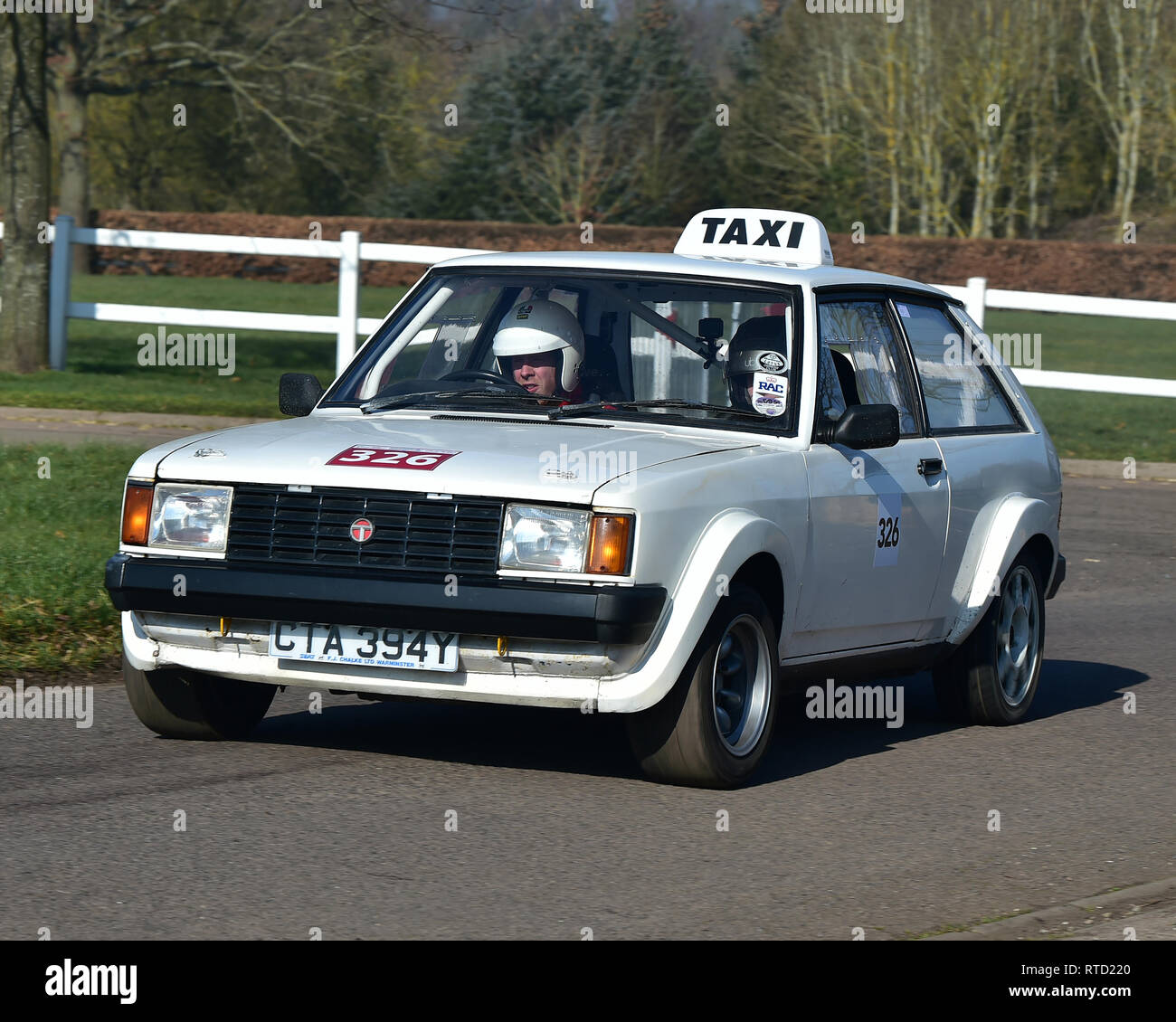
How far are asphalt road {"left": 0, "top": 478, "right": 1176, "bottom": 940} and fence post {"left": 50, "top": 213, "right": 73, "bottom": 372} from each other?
15096 millimetres

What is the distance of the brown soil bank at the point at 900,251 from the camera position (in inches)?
1902

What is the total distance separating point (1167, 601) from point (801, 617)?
5.71 m

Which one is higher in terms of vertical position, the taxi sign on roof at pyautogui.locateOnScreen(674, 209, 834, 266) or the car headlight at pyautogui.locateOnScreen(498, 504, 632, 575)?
the taxi sign on roof at pyautogui.locateOnScreen(674, 209, 834, 266)

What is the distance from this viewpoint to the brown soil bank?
48.3 meters

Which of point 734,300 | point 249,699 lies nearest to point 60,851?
point 249,699

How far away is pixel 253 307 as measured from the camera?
1654 inches

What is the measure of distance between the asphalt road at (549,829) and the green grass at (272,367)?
42.0 feet

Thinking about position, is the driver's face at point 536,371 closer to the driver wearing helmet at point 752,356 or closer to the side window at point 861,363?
the driver wearing helmet at point 752,356

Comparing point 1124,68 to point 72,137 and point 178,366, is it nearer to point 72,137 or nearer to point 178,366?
point 72,137

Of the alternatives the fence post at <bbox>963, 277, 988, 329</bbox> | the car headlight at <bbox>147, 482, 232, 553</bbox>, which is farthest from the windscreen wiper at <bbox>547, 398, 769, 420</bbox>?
the fence post at <bbox>963, 277, 988, 329</bbox>

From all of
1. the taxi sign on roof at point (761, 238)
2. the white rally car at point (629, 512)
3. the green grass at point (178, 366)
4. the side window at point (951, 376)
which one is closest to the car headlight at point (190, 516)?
the white rally car at point (629, 512)

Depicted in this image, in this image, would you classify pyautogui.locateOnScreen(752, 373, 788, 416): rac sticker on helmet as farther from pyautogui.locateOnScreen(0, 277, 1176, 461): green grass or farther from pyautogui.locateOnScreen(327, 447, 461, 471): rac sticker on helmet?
pyautogui.locateOnScreen(0, 277, 1176, 461): green grass

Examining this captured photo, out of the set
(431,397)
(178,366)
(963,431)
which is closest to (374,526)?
(431,397)
